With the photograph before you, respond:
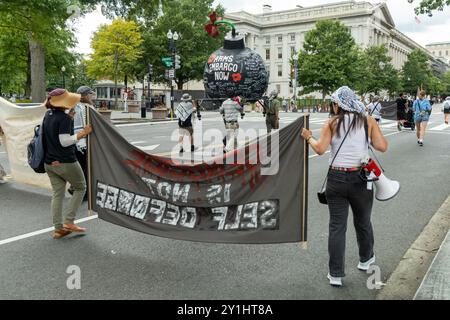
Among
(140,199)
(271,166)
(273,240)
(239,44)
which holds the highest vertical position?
(239,44)

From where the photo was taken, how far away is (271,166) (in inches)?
177

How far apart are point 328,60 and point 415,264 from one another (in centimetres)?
6829

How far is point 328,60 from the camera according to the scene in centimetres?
6938

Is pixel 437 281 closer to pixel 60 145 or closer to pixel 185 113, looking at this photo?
pixel 60 145

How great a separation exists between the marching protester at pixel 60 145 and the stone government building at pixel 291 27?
8954cm

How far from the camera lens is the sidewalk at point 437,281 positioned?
3705 millimetres

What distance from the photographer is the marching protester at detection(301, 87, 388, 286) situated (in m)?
4.07

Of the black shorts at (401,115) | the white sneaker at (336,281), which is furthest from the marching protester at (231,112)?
the black shorts at (401,115)

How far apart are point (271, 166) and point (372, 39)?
98.4m

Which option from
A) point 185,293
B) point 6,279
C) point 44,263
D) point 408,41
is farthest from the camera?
point 408,41

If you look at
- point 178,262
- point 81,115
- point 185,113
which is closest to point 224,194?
point 178,262

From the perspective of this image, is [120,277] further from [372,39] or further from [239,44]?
[372,39]

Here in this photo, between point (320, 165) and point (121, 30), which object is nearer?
point (320, 165)

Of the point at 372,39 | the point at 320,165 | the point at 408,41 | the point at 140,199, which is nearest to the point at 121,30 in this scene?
the point at 320,165
